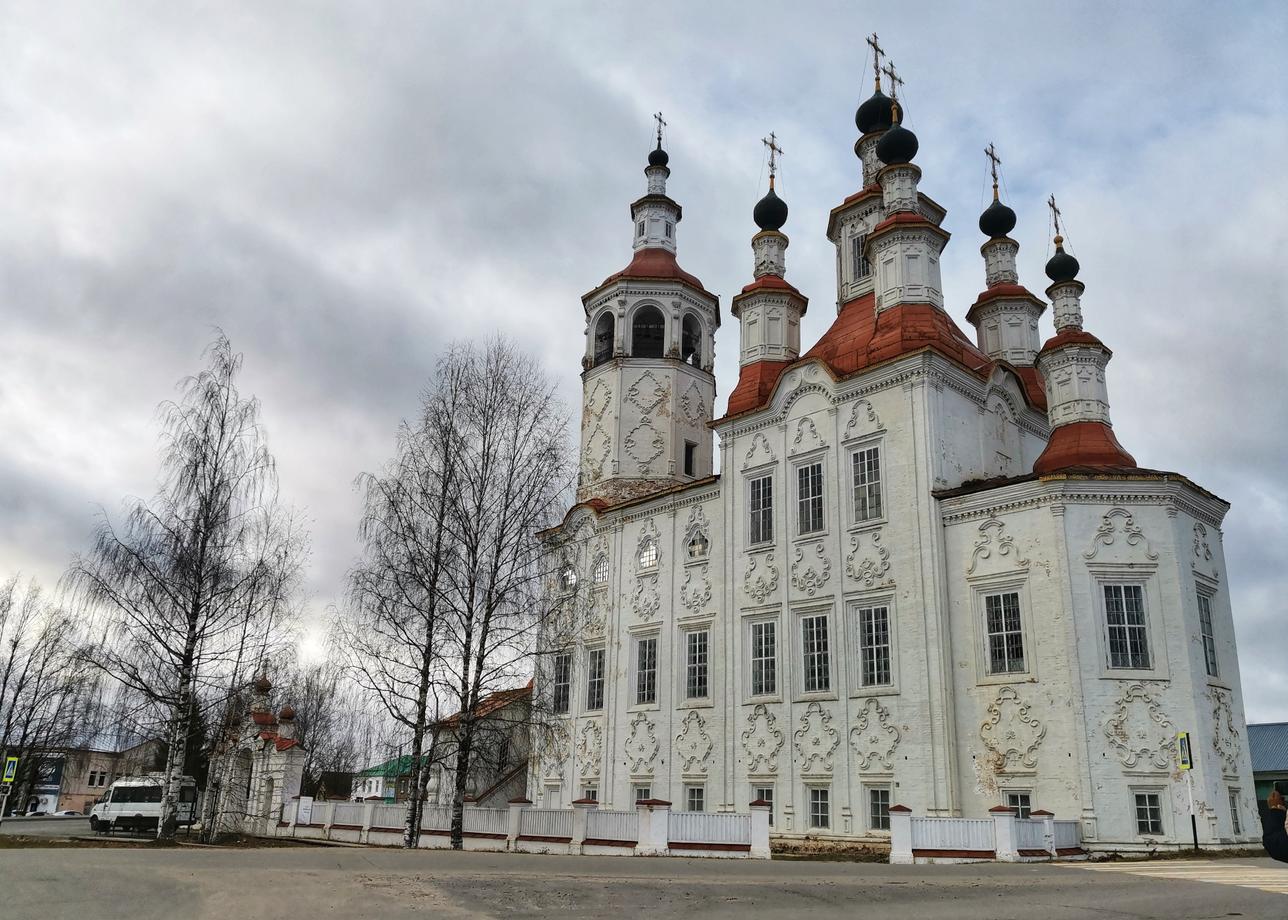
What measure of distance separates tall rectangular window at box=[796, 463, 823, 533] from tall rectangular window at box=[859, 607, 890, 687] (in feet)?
8.84

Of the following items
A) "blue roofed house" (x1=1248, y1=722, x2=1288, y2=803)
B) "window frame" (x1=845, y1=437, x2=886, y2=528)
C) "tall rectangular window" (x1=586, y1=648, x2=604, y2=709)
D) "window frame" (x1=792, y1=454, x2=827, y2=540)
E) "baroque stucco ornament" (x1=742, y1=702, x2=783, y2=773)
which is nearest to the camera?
"window frame" (x1=845, y1=437, x2=886, y2=528)

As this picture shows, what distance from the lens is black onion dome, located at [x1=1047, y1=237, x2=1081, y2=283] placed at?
86.2 ft

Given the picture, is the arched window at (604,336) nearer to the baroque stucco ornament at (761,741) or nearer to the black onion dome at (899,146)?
the black onion dome at (899,146)

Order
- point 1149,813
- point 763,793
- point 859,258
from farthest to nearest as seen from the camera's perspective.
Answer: point 859,258 → point 763,793 → point 1149,813

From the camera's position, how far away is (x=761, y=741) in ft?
79.0

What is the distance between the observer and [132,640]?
2162 centimetres

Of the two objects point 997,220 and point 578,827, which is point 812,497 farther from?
point 997,220

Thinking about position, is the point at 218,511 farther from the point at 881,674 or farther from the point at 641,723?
the point at 881,674

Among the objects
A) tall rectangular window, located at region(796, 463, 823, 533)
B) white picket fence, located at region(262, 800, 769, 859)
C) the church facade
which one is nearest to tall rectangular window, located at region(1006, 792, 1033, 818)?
the church facade

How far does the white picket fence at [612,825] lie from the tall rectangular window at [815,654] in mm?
6116

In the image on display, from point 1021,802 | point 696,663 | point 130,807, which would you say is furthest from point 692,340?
point 130,807

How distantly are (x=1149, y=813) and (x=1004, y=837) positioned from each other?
3.98 m

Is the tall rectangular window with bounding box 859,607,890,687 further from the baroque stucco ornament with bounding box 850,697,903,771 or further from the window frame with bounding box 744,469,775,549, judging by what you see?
the window frame with bounding box 744,469,775,549

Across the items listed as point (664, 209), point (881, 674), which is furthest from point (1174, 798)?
point (664, 209)
